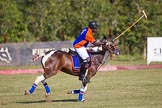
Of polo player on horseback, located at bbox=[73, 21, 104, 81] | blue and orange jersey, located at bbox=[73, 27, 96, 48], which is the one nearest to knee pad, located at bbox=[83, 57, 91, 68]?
polo player on horseback, located at bbox=[73, 21, 104, 81]

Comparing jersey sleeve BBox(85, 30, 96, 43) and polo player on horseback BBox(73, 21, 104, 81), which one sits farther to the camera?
polo player on horseback BBox(73, 21, 104, 81)

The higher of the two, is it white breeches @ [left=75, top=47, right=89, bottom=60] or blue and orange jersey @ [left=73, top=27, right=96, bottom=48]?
blue and orange jersey @ [left=73, top=27, right=96, bottom=48]

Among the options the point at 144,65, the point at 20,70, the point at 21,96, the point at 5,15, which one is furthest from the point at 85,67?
the point at 5,15

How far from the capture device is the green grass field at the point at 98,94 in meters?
17.6

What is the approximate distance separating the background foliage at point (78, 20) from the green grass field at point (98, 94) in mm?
21206

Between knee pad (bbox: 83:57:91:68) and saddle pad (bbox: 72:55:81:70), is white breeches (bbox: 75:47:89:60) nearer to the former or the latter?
knee pad (bbox: 83:57:91:68)

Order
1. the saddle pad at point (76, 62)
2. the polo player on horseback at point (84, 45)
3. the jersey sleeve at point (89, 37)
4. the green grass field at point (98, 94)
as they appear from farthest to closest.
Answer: the saddle pad at point (76, 62), the polo player on horseback at point (84, 45), the jersey sleeve at point (89, 37), the green grass field at point (98, 94)

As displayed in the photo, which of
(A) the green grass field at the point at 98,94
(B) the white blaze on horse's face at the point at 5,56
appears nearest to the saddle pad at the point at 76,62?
(A) the green grass field at the point at 98,94

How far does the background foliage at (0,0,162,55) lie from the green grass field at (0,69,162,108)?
2121 cm

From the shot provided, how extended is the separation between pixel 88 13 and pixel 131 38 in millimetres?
4363

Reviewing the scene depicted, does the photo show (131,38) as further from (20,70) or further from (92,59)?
(92,59)

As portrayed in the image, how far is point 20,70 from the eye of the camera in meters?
36.2

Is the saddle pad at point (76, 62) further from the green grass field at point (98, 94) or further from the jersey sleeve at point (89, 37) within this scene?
the green grass field at point (98, 94)

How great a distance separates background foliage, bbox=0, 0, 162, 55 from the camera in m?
49.6
